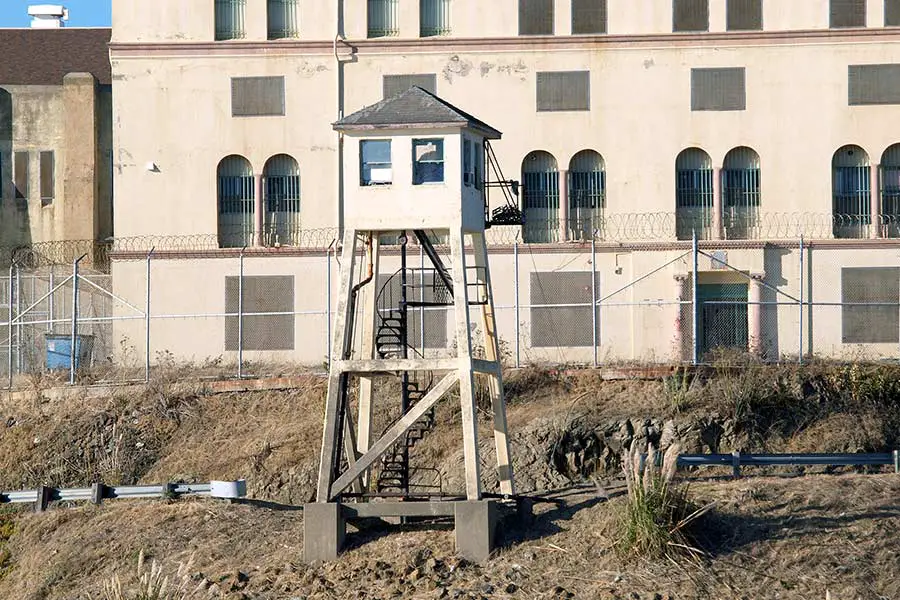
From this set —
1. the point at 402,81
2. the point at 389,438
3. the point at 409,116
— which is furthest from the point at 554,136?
the point at 389,438

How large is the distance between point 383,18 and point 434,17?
141cm

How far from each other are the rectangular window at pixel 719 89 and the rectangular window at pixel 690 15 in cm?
139

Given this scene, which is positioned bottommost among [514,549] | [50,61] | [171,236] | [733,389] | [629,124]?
[514,549]

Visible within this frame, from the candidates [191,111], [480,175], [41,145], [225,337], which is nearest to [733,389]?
[480,175]

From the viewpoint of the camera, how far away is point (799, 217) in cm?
4250

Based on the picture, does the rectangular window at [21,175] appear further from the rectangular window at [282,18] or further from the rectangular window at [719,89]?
the rectangular window at [719,89]

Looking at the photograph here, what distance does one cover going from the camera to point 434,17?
4419cm

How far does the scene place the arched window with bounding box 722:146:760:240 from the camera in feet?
141

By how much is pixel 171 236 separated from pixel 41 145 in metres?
11.1

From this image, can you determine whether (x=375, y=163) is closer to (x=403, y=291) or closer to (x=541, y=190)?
(x=403, y=291)

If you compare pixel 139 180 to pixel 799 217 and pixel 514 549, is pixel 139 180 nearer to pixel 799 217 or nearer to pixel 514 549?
pixel 799 217

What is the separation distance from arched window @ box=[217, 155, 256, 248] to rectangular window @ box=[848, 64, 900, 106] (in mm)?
16421

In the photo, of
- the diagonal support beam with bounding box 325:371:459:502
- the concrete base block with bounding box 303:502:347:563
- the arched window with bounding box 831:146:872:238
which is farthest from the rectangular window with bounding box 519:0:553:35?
the concrete base block with bounding box 303:502:347:563

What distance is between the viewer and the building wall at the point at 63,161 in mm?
51031
